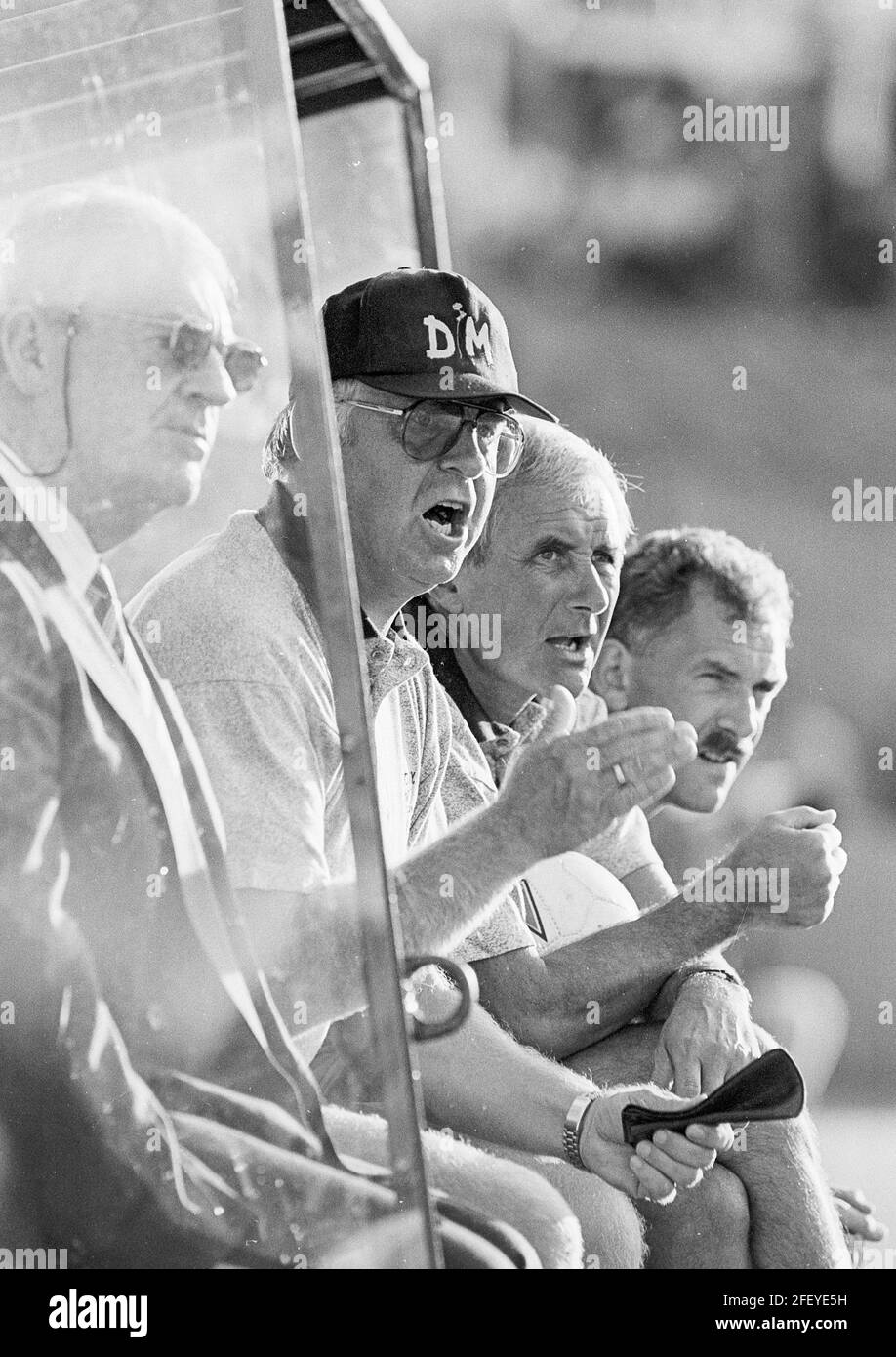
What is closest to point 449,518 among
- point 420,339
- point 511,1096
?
point 420,339

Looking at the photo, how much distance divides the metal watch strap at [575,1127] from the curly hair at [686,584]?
2.40 ft

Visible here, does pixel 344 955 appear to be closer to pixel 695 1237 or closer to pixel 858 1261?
pixel 695 1237

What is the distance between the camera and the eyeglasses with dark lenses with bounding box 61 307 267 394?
125 cm

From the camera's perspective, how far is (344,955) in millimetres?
1236

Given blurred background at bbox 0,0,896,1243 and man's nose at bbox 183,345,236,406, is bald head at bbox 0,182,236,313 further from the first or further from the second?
blurred background at bbox 0,0,896,1243

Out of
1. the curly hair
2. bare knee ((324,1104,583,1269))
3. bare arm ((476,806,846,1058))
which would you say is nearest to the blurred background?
the curly hair

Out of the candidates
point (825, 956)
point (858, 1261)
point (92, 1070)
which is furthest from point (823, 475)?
point (92, 1070)

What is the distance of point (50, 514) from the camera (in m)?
1.23

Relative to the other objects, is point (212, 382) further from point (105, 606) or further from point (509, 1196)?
point (509, 1196)

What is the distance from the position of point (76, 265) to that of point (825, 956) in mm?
1789

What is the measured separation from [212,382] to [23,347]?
0.47 feet

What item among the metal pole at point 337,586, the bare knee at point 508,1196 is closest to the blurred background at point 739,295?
the metal pole at point 337,586

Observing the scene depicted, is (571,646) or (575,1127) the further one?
(571,646)

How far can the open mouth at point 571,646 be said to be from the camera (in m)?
1.92
